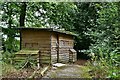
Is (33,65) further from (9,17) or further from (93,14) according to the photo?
(93,14)

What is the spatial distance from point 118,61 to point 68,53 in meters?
2.47

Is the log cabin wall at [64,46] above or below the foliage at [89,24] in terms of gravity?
below

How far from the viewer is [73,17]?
261 cm

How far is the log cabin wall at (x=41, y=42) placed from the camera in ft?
11.8

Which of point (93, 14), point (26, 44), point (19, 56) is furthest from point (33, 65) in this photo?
point (93, 14)

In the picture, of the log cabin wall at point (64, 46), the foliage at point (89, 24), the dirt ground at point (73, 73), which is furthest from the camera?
the log cabin wall at point (64, 46)

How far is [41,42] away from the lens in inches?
142

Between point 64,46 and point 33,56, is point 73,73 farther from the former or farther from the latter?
point 64,46

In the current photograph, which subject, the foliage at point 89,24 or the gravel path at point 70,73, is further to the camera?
the gravel path at point 70,73

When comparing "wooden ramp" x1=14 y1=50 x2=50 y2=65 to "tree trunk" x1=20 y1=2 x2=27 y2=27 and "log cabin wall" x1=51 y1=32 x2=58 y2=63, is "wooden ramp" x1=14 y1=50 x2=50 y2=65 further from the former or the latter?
"tree trunk" x1=20 y1=2 x2=27 y2=27

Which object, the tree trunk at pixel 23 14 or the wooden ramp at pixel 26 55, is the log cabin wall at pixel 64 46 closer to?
the wooden ramp at pixel 26 55

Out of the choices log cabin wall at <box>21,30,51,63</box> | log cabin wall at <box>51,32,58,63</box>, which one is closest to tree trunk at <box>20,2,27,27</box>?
log cabin wall at <box>21,30,51,63</box>

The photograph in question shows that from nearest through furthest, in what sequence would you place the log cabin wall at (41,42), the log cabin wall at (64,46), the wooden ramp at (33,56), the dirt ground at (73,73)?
the dirt ground at (73,73)
the wooden ramp at (33,56)
the log cabin wall at (41,42)
the log cabin wall at (64,46)

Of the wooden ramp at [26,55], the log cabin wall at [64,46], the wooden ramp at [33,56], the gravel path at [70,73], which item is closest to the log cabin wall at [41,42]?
the wooden ramp at [33,56]
